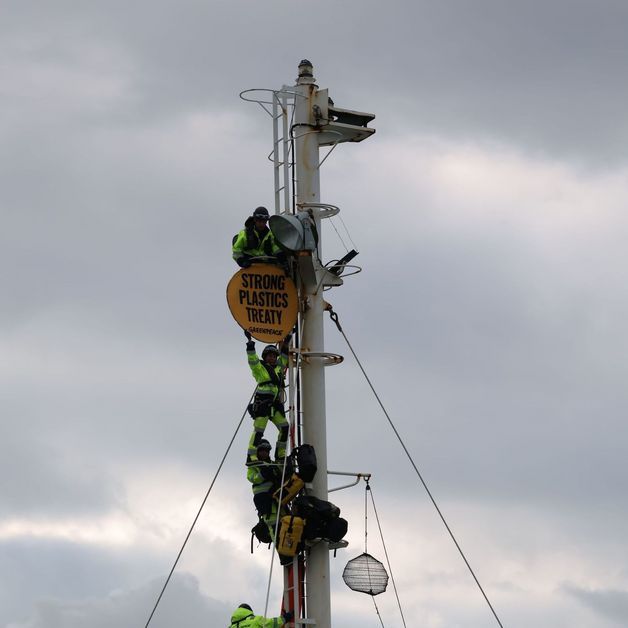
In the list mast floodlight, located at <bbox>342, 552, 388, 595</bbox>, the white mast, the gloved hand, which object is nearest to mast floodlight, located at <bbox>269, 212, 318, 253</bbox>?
the white mast

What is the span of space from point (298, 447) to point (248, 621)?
2833 mm

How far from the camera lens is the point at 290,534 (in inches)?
1249

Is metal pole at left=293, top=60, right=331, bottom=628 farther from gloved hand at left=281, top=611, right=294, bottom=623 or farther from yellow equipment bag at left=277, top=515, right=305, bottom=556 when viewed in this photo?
yellow equipment bag at left=277, top=515, right=305, bottom=556

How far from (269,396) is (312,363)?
1.00m

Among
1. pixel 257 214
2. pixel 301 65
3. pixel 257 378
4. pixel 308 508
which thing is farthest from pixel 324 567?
pixel 301 65

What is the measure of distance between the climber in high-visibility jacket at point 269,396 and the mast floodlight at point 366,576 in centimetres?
204

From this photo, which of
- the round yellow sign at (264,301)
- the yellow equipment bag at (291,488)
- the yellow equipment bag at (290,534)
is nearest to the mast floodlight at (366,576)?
the yellow equipment bag at (290,534)

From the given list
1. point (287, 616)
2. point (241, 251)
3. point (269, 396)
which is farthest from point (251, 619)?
point (241, 251)

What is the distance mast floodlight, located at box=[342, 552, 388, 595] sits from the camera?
32438mm

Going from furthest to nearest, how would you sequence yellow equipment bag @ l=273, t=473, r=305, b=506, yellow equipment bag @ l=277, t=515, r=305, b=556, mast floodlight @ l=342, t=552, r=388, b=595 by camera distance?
mast floodlight @ l=342, t=552, r=388, b=595 < yellow equipment bag @ l=273, t=473, r=305, b=506 < yellow equipment bag @ l=277, t=515, r=305, b=556

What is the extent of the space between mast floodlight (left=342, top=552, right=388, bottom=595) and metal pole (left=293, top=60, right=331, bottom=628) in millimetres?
618

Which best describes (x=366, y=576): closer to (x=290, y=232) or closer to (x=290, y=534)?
(x=290, y=534)

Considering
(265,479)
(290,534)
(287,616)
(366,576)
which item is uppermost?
(265,479)

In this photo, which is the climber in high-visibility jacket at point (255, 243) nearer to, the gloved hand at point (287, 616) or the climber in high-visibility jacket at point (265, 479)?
the climber in high-visibility jacket at point (265, 479)
